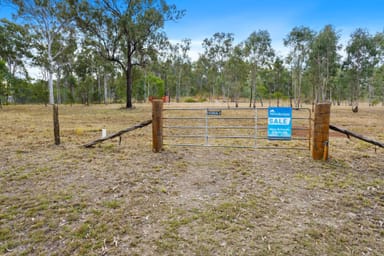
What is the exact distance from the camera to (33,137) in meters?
7.38

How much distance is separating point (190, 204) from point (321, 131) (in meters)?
3.31

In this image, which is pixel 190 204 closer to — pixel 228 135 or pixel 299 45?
pixel 228 135

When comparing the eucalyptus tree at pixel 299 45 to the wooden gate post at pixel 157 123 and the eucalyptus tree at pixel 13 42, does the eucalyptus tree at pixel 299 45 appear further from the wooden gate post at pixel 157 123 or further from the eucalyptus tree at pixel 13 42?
the eucalyptus tree at pixel 13 42

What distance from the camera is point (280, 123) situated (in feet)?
17.3

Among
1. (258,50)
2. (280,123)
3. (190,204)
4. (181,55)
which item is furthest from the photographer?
(181,55)

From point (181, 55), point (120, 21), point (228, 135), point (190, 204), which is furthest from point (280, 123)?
point (181, 55)

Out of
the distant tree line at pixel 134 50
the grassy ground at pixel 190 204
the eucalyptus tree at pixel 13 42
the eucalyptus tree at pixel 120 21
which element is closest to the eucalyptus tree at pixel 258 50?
the distant tree line at pixel 134 50

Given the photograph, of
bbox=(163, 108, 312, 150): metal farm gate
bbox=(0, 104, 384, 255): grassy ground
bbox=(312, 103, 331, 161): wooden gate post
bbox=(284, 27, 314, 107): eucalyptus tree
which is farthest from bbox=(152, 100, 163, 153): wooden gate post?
bbox=(284, 27, 314, 107): eucalyptus tree

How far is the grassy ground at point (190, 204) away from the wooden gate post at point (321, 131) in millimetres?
298

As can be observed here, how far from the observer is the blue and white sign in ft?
17.1

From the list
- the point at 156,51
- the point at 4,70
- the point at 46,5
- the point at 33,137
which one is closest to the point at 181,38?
the point at 156,51

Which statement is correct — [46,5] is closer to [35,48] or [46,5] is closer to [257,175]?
[35,48]

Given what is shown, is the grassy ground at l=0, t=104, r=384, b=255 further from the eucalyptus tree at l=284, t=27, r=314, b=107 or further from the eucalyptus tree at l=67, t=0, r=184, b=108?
the eucalyptus tree at l=284, t=27, r=314, b=107

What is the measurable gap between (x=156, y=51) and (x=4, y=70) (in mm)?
14198
